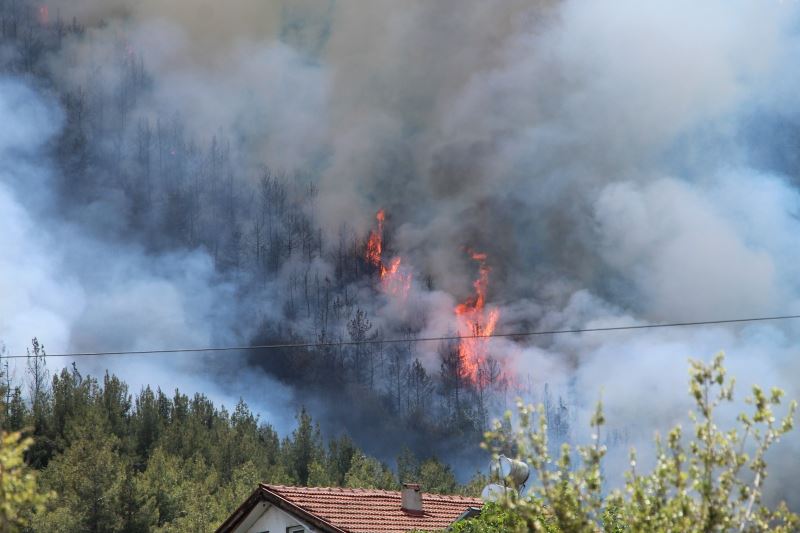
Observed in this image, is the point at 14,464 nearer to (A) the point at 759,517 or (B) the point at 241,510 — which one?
(A) the point at 759,517

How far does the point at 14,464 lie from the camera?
51.8ft

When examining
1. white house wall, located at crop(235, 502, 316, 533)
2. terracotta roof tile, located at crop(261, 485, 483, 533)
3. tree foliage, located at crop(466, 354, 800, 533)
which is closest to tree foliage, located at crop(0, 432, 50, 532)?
tree foliage, located at crop(466, 354, 800, 533)

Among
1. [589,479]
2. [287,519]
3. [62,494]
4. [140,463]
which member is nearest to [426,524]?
[287,519]

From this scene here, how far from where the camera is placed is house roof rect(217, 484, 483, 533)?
130 feet

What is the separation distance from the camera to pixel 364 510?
41594mm

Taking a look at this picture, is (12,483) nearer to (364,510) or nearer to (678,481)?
(678,481)

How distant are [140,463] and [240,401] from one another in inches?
1141

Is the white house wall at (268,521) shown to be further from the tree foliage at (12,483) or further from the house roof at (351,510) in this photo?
the tree foliage at (12,483)

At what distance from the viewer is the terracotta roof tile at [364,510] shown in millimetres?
40031

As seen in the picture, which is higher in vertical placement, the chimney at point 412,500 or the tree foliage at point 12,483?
the chimney at point 412,500

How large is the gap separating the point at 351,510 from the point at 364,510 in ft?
2.01

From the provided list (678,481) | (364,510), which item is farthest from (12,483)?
(364,510)

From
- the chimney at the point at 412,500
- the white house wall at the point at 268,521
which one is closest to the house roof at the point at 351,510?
the chimney at the point at 412,500

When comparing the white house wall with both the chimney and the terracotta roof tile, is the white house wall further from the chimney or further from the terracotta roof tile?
the chimney
